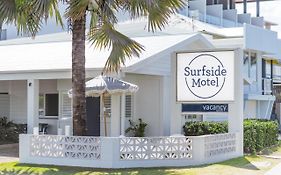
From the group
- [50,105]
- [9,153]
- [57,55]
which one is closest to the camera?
[9,153]

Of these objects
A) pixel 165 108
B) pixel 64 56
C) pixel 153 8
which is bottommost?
pixel 165 108

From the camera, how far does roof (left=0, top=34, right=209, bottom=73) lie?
770 inches

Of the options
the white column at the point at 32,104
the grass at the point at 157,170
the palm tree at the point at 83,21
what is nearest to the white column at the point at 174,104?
the palm tree at the point at 83,21

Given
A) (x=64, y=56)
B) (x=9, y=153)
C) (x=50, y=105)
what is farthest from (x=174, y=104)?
(x=50, y=105)

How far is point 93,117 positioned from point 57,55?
3244 mm

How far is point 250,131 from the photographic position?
17875 millimetres

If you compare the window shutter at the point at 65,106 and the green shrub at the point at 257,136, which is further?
the window shutter at the point at 65,106

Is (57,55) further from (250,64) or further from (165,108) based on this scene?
(250,64)

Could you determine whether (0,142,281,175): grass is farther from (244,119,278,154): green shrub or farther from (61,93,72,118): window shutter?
(61,93,72,118): window shutter

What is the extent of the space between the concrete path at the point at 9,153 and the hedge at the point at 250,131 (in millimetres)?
6191

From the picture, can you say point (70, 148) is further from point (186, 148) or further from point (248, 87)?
point (248, 87)

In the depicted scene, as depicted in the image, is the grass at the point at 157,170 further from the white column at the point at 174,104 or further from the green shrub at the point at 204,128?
the green shrub at the point at 204,128

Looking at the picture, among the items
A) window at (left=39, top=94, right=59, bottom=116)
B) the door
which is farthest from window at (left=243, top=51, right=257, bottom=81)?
window at (left=39, top=94, right=59, bottom=116)

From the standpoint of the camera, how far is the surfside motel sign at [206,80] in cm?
1586
